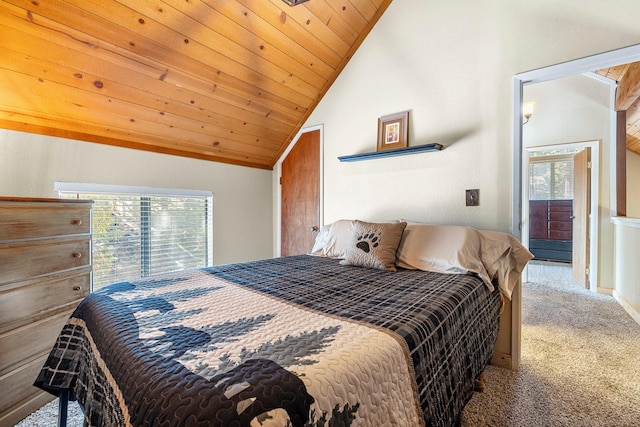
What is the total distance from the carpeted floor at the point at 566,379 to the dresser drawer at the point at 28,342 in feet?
1.04

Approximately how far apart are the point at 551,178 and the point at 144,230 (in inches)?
287

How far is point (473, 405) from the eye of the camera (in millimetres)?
1568

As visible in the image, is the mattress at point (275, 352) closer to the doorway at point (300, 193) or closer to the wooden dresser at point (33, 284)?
the wooden dresser at point (33, 284)

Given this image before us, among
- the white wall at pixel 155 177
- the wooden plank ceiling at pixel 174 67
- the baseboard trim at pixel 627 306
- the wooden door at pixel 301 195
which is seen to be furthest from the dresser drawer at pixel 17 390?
the baseboard trim at pixel 627 306

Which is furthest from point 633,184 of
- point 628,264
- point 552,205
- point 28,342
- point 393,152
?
point 28,342

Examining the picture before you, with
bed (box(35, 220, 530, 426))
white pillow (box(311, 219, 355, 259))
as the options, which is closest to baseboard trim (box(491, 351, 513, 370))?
bed (box(35, 220, 530, 426))

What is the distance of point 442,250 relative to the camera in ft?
6.20

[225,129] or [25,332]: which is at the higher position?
[225,129]

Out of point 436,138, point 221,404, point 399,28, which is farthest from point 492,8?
point 221,404

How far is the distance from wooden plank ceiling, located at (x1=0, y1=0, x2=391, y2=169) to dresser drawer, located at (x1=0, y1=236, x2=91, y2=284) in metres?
0.86

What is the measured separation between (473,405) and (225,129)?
2856 mm

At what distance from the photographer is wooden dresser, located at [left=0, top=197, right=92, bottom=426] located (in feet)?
4.67

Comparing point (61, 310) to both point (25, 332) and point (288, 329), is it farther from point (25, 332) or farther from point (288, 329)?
point (288, 329)

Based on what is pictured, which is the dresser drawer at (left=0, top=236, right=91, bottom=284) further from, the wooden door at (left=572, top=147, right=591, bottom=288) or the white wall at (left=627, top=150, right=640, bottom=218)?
the white wall at (left=627, top=150, right=640, bottom=218)
